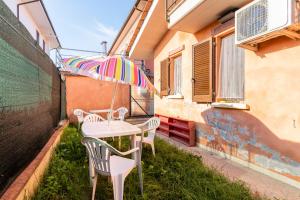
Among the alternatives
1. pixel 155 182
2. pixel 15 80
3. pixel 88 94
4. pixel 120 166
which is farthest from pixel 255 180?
pixel 88 94

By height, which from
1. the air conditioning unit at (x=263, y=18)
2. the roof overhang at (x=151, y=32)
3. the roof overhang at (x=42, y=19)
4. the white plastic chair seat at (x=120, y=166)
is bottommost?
the white plastic chair seat at (x=120, y=166)

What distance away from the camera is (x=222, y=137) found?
4.56 m

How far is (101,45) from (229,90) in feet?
62.4

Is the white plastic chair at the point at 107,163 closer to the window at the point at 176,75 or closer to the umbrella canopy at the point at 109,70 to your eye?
the umbrella canopy at the point at 109,70

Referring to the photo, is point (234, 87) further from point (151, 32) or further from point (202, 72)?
point (151, 32)

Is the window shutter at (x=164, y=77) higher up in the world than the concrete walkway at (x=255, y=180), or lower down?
higher up

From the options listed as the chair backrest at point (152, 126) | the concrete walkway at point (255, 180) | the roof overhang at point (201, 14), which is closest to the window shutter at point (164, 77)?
the roof overhang at point (201, 14)

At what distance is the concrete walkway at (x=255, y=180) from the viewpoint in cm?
286

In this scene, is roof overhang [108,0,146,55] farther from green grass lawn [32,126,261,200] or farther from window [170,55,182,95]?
green grass lawn [32,126,261,200]

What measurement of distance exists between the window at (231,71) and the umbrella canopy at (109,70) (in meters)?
2.00

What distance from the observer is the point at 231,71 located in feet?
14.4

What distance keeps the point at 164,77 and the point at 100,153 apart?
5714mm

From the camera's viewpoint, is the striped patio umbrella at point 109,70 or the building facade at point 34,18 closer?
the striped patio umbrella at point 109,70

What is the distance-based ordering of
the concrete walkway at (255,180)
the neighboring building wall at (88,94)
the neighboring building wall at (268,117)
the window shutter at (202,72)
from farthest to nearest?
the neighboring building wall at (88,94) < the window shutter at (202,72) < the neighboring building wall at (268,117) < the concrete walkway at (255,180)
